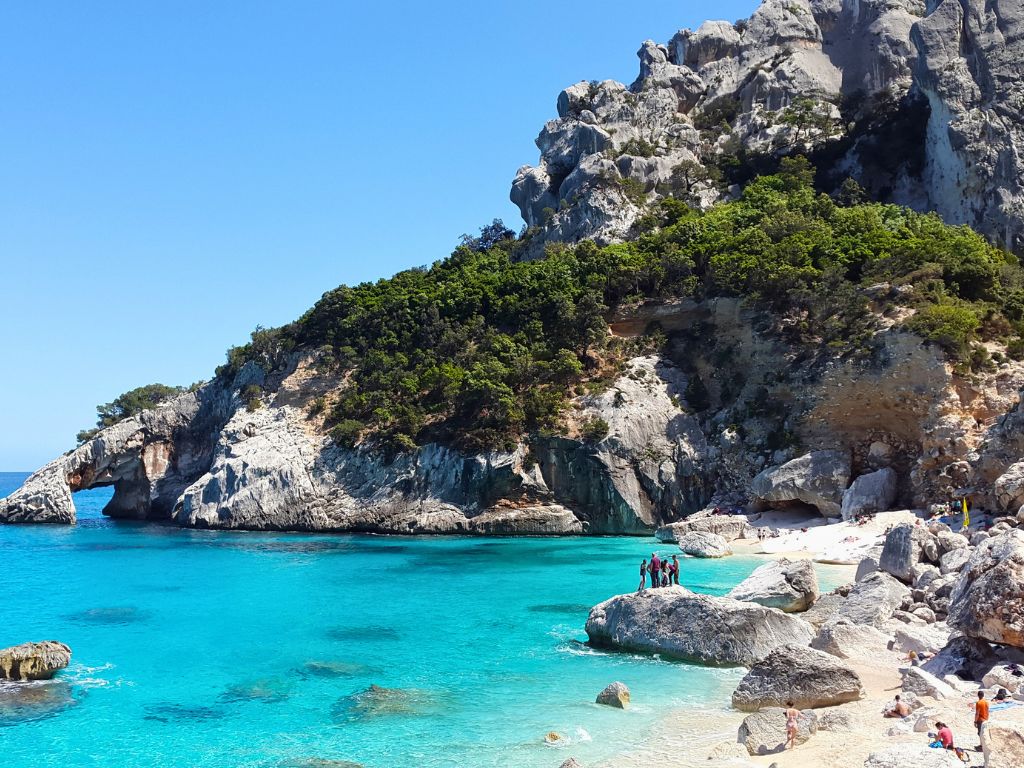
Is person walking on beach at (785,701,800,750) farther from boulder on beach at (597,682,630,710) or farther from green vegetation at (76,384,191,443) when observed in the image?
green vegetation at (76,384,191,443)

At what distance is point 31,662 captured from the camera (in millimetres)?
16625

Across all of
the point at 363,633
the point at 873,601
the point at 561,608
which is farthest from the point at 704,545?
the point at 363,633

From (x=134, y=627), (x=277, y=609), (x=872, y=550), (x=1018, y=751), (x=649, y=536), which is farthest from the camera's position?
(x=649, y=536)

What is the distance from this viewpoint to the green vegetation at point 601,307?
38.2 metres

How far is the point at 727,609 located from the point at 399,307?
38.7 meters

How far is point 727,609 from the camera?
55.6 feet

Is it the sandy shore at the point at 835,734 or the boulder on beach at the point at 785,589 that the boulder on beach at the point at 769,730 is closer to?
the sandy shore at the point at 835,734

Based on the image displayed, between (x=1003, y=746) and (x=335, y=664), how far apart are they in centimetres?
1297

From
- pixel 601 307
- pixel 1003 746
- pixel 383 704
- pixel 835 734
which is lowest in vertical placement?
pixel 383 704

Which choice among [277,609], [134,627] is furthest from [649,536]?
[134,627]

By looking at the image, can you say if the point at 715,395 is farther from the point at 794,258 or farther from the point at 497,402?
the point at 497,402

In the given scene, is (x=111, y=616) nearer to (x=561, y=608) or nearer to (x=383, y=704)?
(x=383, y=704)

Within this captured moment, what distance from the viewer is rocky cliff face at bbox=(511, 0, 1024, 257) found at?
4862cm

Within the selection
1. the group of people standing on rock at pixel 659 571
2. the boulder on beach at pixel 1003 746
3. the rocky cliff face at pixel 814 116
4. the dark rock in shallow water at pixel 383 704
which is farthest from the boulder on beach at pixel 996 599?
the rocky cliff face at pixel 814 116
